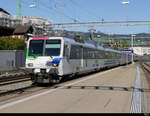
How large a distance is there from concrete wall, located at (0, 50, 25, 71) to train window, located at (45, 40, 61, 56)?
50.4 ft

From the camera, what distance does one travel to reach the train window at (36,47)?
13031 mm

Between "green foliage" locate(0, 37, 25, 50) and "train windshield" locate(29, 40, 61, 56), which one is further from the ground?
"green foliage" locate(0, 37, 25, 50)

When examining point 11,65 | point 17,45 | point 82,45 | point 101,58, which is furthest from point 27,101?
point 17,45

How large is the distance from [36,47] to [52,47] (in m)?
0.97

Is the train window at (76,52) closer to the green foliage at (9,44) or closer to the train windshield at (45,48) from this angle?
the train windshield at (45,48)

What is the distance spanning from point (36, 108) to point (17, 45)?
3347cm

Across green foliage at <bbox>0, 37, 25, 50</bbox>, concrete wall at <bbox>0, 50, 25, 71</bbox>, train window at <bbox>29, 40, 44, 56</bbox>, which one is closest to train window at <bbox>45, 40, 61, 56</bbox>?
train window at <bbox>29, 40, 44, 56</bbox>

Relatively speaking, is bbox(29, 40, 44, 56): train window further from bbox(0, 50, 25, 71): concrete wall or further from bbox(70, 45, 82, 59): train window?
bbox(0, 50, 25, 71): concrete wall

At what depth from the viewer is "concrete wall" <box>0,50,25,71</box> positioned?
26.9 m

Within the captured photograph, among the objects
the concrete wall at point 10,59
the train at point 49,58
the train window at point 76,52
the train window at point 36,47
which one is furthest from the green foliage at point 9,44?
the train at point 49,58

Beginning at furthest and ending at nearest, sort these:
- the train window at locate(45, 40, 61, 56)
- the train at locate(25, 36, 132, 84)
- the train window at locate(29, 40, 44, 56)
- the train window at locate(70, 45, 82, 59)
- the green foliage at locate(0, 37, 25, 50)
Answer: the green foliage at locate(0, 37, 25, 50) < the train window at locate(70, 45, 82, 59) < the train window at locate(29, 40, 44, 56) < the train window at locate(45, 40, 61, 56) < the train at locate(25, 36, 132, 84)

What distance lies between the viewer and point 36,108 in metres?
7.15

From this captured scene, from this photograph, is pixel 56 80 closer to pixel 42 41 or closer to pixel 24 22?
pixel 42 41

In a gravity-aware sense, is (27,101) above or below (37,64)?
below
